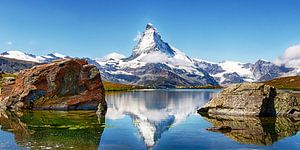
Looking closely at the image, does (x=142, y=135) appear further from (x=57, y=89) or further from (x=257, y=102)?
(x=57, y=89)

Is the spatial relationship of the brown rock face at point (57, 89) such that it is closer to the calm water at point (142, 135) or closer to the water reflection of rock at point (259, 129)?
the calm water at point (142, 135)

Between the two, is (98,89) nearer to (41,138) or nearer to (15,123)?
(15,123)

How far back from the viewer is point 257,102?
6681 cm

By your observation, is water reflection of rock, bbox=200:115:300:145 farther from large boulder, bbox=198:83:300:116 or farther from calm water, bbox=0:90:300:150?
large boulder, bbox=198:83:300:116

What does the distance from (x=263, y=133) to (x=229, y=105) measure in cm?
2381

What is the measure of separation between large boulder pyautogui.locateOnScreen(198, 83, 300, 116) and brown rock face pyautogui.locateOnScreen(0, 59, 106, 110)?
23692mm

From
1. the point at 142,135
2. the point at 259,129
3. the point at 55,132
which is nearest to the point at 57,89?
the point at 55,132

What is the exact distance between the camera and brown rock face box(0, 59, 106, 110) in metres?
75.9

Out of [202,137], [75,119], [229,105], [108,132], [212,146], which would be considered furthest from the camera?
[229,105]

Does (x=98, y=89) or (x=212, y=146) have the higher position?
(x=98, y=89)

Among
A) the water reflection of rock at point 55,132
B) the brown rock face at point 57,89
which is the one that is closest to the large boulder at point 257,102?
the brown rock face at point 57,89

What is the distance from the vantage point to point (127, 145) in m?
36.9

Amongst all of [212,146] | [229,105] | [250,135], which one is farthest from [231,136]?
[229,105]

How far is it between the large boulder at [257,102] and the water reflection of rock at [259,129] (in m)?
3.68
